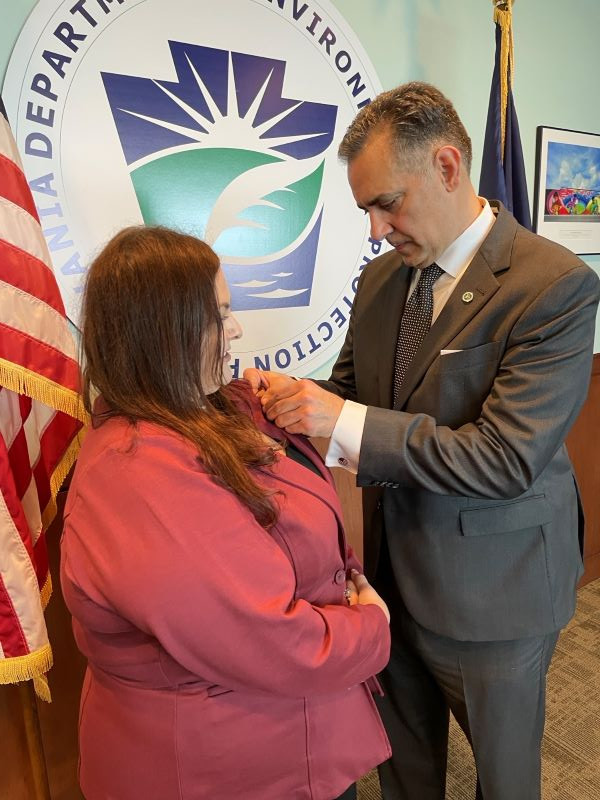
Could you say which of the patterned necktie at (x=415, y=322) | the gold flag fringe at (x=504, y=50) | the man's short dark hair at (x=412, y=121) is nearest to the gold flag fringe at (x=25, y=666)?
the patterned necktie at (x=415, y=322)

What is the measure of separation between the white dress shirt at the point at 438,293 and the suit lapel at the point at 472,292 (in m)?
0.04

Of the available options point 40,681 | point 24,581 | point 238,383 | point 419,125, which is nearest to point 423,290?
point 419,125

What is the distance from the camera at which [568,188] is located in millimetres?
2580

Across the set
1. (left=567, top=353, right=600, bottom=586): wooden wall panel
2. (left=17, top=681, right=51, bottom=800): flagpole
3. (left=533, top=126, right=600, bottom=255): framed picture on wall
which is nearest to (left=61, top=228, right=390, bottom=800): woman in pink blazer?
(left=17, top=681, right=51, bottom=800): flagpole

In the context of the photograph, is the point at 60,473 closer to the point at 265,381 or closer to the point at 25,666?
the point at 25,666

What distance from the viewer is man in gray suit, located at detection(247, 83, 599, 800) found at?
43.0 inches

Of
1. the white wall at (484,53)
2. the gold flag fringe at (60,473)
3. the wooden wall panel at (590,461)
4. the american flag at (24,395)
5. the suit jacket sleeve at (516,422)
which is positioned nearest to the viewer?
the suit jacket sleeve at (516,422)

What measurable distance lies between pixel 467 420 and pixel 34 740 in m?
1.44

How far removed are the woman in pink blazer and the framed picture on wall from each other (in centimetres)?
206

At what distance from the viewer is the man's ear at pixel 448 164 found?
44.6 inches

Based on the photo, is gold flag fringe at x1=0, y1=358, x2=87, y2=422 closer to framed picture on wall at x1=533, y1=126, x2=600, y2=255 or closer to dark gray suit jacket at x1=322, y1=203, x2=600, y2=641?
dark gray suit jacket at x1=322, y1=203, x2=600, y2=641

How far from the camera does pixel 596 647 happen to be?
8.24 feet

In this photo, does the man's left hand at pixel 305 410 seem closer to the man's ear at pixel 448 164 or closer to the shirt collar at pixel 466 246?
the shirt collar at pixel 466 246

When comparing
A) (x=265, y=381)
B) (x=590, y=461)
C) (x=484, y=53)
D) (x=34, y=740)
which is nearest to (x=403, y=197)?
(x=265, y=381)
